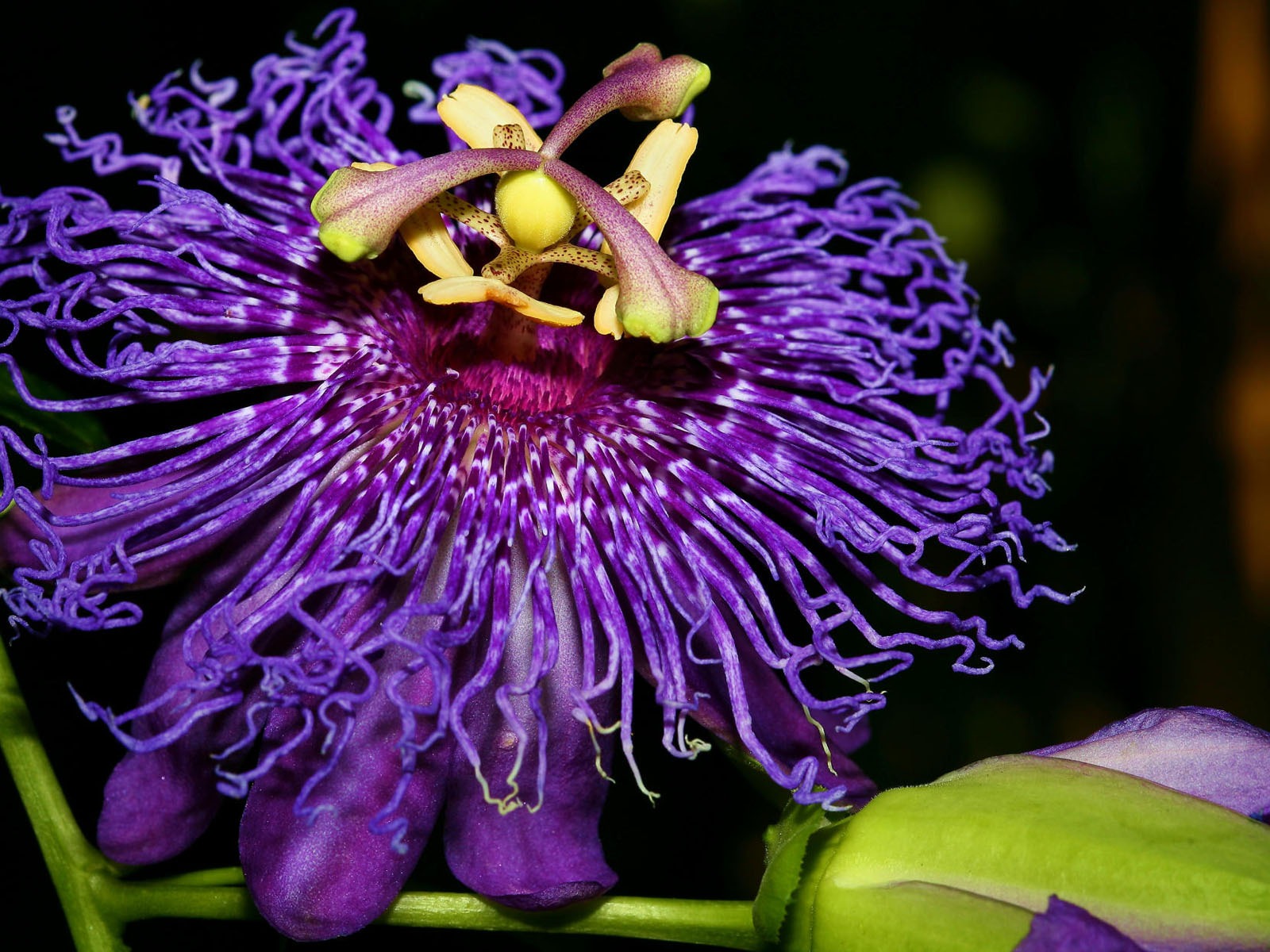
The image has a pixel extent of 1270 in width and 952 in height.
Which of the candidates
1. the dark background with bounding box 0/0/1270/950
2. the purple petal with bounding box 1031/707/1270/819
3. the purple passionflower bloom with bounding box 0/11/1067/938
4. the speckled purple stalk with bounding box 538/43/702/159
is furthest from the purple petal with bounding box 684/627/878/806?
the dark background with bounding box 0/0/1270/950

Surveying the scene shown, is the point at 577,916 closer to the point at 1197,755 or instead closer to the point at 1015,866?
the point at 1015,866

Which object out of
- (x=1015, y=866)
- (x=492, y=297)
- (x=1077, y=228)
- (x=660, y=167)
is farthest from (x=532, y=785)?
(x=1077, y=228)

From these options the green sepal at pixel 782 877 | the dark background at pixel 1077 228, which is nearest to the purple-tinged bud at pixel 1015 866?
the green sepal at pixel 782 877

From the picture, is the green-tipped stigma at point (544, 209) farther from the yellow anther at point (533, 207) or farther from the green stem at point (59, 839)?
the green stem at point (59, 839)

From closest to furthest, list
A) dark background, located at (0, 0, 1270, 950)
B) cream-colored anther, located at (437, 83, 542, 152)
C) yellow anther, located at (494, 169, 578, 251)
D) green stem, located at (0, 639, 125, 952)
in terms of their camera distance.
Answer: green stem, located at (0, 639, 125, 952) < yellow anther, located at (494, 169, 578, 251) < cream-colored anther, located at (437, 83, 542, 152) < dark background, located at (0, 0, 1270, 950)

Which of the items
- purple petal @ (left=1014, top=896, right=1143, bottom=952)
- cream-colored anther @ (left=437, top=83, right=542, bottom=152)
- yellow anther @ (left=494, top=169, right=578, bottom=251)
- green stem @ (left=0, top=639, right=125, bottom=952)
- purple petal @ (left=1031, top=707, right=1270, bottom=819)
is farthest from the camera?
cream-colored anther @ (left=437, top=83, right=542, bottom=152)

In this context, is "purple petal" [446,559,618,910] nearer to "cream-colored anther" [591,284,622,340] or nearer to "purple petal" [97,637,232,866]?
"purple petal" [97,637,232,866]
